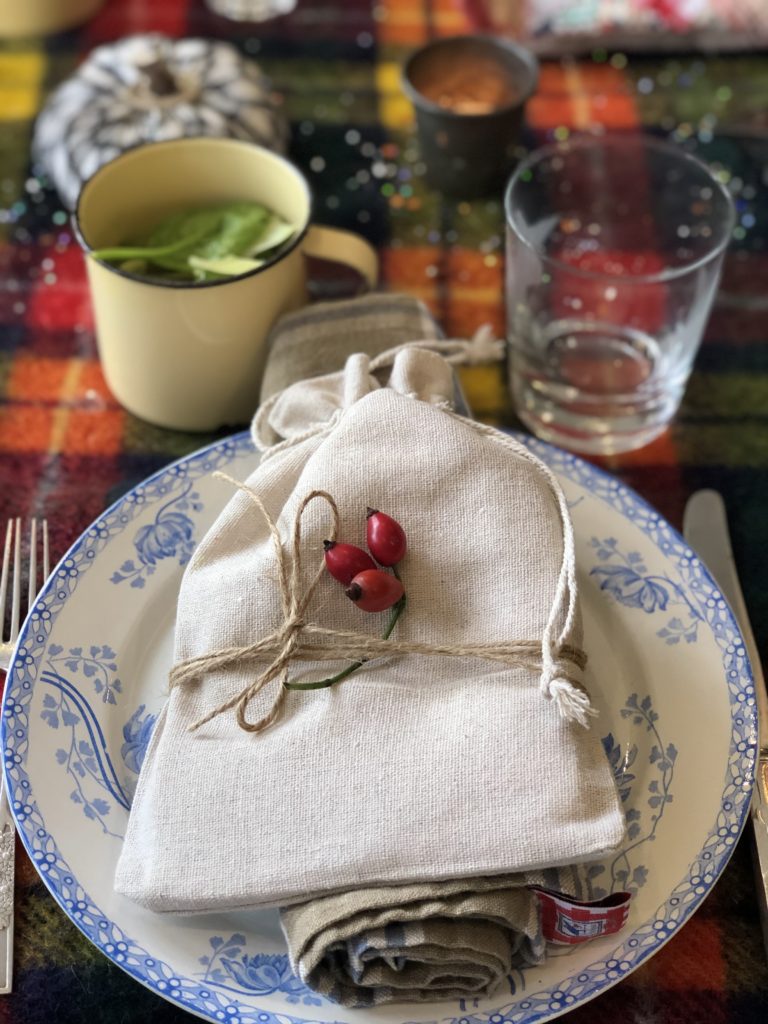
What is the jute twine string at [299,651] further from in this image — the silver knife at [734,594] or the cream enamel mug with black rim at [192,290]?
the cream enamel mug with black rim at [192,290]

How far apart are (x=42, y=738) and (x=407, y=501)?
0.24 m

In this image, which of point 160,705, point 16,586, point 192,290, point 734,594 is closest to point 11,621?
point 16,586

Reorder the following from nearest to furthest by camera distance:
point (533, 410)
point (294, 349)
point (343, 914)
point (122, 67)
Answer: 1. point (343, 914)
2. point (294, 349)
3. point (533, 410)
4. point (122, 67)

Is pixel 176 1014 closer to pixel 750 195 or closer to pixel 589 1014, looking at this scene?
pixel 589 1014

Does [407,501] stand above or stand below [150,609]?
above

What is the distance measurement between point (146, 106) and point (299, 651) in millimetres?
595

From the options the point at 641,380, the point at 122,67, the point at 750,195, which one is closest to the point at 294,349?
the point at 641,380

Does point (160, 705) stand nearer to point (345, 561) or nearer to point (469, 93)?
point (345, 561)

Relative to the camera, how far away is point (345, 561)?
0.61 metres

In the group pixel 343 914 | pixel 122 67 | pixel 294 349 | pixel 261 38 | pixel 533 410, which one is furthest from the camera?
pixel 261 38

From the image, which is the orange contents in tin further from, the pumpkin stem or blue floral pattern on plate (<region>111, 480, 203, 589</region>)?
blue floral pattern on plate (<region>111, 480, 203, 589</region>)

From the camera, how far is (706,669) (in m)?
0.67

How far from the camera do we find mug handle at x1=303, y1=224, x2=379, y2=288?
84cm

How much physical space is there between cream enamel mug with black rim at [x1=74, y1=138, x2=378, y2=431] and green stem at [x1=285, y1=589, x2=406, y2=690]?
0.28 meters
